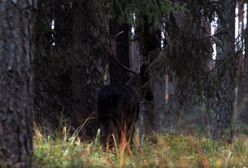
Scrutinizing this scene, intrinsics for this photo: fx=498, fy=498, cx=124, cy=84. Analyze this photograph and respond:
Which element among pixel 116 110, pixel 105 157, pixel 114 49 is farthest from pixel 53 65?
pixel 105 157

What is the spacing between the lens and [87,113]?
33.3 feet

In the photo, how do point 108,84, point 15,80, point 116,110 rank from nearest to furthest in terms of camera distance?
point 15,80 → point 116,110 → point 108,84

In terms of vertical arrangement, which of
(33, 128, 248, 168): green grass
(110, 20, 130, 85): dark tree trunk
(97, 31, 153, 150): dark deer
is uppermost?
(110, 20, 130, 85): dark tree trunk

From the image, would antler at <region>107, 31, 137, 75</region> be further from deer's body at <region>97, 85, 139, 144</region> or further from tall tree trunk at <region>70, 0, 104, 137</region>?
deer's body at <region>97, 85, 139, 144</region>

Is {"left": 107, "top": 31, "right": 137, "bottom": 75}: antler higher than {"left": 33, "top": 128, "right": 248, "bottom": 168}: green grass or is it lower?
higher

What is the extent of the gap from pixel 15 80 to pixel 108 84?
6408 mm

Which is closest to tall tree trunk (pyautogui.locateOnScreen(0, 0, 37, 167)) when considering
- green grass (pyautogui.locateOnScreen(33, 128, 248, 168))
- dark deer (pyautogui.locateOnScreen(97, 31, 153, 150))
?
green grass (pyautogui.locateOnScreen(33, 128, 248, 168))

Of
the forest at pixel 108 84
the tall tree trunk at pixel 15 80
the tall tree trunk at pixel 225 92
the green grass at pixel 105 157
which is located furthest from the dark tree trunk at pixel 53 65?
the tall tree trunk at pixel 15 80

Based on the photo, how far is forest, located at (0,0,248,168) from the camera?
480cm

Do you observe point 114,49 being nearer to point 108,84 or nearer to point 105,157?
point 108,84

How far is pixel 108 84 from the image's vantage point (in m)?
11.1

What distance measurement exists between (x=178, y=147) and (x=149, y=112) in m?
5.78

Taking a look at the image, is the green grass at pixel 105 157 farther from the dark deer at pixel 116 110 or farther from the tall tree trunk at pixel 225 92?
the tall tree trunk at pixel 225 92

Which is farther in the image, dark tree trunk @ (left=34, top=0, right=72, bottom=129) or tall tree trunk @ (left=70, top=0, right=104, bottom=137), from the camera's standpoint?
dark tree trunk @ (left=34, top=0, right=72, bottom=129)
